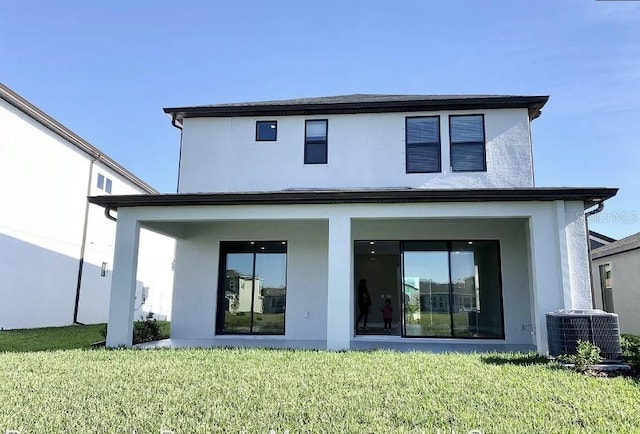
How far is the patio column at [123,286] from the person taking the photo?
31.1 feet

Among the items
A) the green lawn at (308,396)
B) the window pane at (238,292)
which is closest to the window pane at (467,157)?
the green lawn at (308,396)

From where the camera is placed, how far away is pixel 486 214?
353 inches

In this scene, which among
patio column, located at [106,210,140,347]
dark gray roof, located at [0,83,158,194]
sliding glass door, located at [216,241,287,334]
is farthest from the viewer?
dark gray roof, located at [0,83,158,194]

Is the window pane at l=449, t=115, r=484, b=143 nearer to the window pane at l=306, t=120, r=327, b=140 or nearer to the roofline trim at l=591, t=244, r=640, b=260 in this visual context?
the window pane at l=306, t=120, r=327, b=140

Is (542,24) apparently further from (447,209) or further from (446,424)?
(446,424)

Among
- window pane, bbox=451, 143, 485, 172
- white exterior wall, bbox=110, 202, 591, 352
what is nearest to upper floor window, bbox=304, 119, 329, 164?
white exterior wall, bbox=110, 202, 591, 352

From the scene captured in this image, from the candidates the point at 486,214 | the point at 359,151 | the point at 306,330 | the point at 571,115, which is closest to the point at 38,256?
the point at 306,330

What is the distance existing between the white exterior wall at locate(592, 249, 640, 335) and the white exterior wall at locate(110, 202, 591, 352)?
4317 millimetres

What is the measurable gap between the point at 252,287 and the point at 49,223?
8337mm

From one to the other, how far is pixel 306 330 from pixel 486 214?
535 cm

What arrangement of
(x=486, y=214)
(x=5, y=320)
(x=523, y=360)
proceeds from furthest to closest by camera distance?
(x=5, y=320) → (x=486, y=214) → (x=523, y=360)

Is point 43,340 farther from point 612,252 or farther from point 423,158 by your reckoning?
point 612,252

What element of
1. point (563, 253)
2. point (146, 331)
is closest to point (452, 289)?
point (563, 253)

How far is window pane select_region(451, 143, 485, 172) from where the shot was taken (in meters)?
11.3
